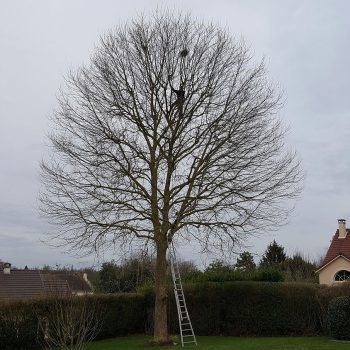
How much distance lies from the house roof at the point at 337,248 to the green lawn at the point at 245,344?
1580 centimetres

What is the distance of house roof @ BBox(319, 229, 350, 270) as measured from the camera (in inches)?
A: 1371

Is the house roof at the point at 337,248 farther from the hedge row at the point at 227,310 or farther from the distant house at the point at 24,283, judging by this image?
the distant house at the point at 24,283

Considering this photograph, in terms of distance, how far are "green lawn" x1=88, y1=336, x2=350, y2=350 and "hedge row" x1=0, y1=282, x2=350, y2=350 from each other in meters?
1.28

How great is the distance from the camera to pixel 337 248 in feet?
117

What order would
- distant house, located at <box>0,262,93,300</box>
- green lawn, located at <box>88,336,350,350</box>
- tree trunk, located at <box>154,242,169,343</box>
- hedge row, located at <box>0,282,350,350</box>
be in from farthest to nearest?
distant house, located at <box>0,262,93,300</box> → hedge row, located at <box>0,282,350,350</box> → tree trunk, located at <box>154,242,169,343</box> → green lawn, located at <box>88,336,350,350</box>

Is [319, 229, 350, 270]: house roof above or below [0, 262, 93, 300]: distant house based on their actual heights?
above

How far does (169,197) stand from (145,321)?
7.55 meters

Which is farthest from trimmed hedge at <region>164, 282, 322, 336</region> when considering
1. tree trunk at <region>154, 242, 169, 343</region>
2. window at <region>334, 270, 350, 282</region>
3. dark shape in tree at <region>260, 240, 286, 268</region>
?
dark shape in tree at <region>260, 240, 286, 268</region>

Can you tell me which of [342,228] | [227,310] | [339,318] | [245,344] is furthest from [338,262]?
[245,344]

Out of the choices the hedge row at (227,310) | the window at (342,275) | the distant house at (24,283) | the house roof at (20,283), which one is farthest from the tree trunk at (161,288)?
the window at (342,275)

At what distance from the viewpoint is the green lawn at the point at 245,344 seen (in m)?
16.7

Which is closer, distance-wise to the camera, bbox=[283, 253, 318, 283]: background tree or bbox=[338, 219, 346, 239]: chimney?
bbox=[338, 219, 346, 239]: chimney

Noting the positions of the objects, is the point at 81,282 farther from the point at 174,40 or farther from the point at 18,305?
the point at 174,40

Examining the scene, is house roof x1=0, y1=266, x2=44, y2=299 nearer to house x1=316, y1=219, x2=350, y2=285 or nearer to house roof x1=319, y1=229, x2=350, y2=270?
house x1=316, y1=219, x2=350, y2=285
